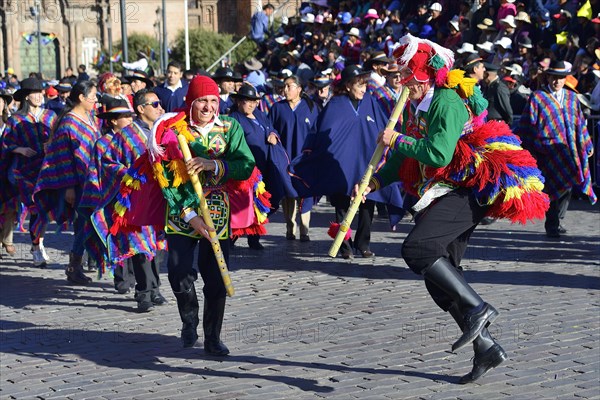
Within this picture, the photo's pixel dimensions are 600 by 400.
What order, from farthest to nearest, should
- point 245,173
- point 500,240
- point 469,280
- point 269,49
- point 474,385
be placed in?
1. point 269,49
2. point 500,240
3. point 469,280
4. point 245,173
5. point 474,385

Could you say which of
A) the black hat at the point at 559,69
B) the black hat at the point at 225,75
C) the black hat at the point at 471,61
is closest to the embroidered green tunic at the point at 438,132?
the black hat at the point at 559,69

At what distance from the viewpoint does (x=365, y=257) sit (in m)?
12.1

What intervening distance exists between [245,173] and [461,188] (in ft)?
4.91

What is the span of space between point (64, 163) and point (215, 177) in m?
3.84

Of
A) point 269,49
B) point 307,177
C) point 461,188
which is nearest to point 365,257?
point 307,177

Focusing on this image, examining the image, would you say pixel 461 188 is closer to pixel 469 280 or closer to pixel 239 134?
pixel 239 134

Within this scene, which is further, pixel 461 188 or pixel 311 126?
pixel 311 126

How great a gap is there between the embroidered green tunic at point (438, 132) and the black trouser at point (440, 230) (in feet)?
0.96

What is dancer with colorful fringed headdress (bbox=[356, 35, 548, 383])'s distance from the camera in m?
6.75

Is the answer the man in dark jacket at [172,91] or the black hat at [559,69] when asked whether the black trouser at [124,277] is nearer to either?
the black hat at [559,69]

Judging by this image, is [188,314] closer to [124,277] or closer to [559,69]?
[124,277]

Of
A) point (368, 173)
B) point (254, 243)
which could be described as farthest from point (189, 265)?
point (254, 243)

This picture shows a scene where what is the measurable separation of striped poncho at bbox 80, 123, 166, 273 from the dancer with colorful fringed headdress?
327 centimetres

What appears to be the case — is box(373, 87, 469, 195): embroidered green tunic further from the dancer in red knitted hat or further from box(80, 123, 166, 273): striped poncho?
box(80, 123, 166, 273): striped poncho
